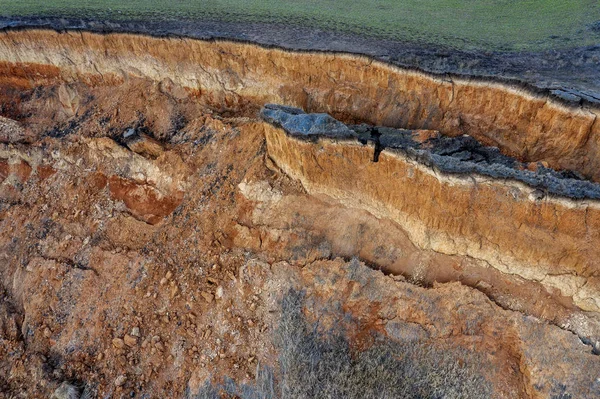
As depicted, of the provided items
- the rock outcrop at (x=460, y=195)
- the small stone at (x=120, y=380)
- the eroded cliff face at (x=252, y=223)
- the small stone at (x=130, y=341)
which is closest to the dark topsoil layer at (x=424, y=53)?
the eroded cliff face at (x=252, y=223)

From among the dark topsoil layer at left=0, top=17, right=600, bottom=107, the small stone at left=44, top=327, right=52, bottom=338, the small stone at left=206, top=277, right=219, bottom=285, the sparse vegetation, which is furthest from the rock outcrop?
the small stone at left=44, top=327, right=52, bottom=338

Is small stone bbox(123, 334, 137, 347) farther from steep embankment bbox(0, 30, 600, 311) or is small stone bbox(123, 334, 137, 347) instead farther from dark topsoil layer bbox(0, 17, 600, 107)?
dark topsoil layer bbox(0, 17, 600, 107)

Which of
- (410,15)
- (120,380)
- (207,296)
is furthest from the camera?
(410,15)

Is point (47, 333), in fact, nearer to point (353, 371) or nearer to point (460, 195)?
point (353, 371)

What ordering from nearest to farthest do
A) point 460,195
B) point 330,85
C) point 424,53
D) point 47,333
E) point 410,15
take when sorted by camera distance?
point 460,195
point 47,333
point 330,85
point 424,53
point 410,15

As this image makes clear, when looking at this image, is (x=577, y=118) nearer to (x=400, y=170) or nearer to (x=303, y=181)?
(x=400, y=170)

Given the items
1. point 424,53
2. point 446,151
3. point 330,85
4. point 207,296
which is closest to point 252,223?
point 207,296
